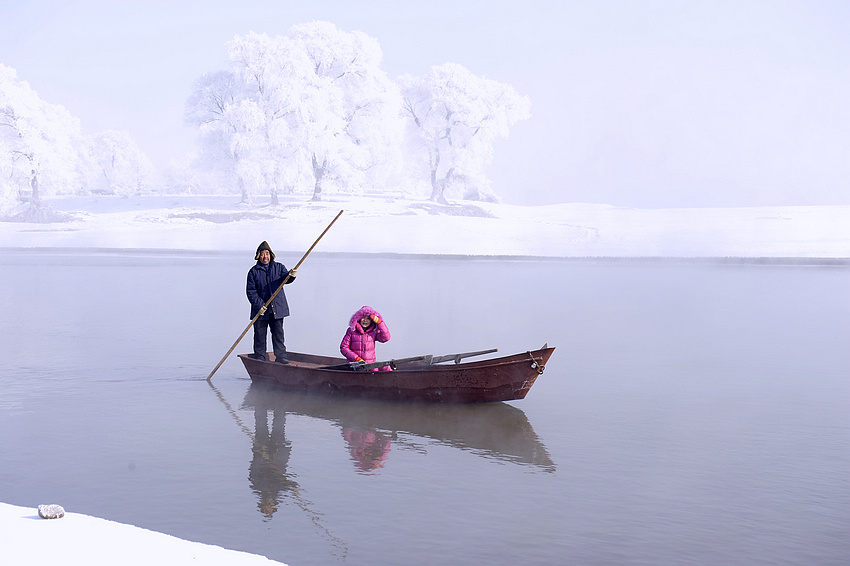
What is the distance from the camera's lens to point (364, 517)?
8430 mm

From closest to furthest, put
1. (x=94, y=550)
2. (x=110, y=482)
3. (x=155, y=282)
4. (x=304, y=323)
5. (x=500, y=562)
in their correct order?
(x=94, y=550)
(x=500, y=562)
(x=110, y=482)
(x=304, y=323)
(x=155, y=282)

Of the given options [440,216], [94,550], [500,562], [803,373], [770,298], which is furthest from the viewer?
[440,216]

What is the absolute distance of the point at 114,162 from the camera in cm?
13025

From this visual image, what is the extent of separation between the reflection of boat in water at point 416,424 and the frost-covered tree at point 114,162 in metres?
116

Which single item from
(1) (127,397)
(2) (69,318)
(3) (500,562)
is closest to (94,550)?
(3) (500,562)

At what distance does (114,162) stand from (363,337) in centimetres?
12525

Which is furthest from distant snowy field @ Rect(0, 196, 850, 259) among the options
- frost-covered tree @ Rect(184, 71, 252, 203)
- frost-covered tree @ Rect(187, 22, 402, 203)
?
frost-covered tree @ Rect(187, 22, 402, 203)

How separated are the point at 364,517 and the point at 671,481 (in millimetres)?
3419

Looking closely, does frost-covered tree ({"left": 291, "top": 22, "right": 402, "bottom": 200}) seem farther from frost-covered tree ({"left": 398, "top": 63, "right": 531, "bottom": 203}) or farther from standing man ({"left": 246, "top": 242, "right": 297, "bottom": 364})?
standing man ({"left": 246, "top": 242, "right": 297, "bottom": 364})

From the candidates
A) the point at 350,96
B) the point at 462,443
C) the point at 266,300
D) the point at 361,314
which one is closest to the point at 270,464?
the point at 462,443

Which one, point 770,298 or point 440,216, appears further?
point 440,216

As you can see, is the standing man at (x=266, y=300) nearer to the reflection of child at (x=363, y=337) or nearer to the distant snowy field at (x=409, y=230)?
the reflection of child at (x=363, y=337)

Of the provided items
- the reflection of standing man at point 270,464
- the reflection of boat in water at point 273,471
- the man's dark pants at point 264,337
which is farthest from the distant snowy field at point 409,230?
the reflection of standing man at point 270,464

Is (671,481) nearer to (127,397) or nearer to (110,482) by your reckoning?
(110,482)
